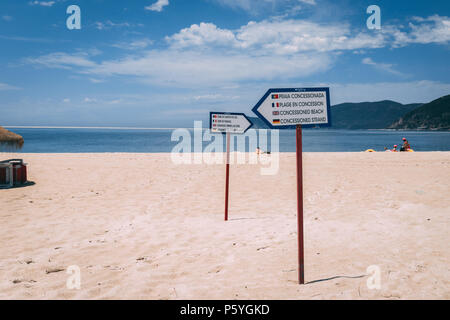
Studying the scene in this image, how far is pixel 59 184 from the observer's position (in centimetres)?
1148

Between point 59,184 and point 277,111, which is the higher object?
point 277,111

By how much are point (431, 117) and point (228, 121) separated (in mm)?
183007

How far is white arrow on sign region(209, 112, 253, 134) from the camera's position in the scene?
691 cm

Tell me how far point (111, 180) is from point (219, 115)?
24.1ft

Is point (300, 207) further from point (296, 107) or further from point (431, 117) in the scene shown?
point (431, 117)

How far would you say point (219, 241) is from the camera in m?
5.62

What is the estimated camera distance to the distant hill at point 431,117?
148m

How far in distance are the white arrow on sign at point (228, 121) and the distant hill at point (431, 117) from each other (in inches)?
6631

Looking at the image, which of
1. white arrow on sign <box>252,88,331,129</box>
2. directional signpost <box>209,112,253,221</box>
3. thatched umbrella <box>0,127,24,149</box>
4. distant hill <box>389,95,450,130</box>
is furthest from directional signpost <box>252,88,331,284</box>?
distant hill <box>389,95,450,130</box>

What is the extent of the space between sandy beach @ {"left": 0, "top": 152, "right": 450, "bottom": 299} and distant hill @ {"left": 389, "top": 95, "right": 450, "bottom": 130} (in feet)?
545

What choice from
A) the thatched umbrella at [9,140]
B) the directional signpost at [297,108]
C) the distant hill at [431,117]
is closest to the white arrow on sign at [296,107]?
the directional signpost at [297,108]
